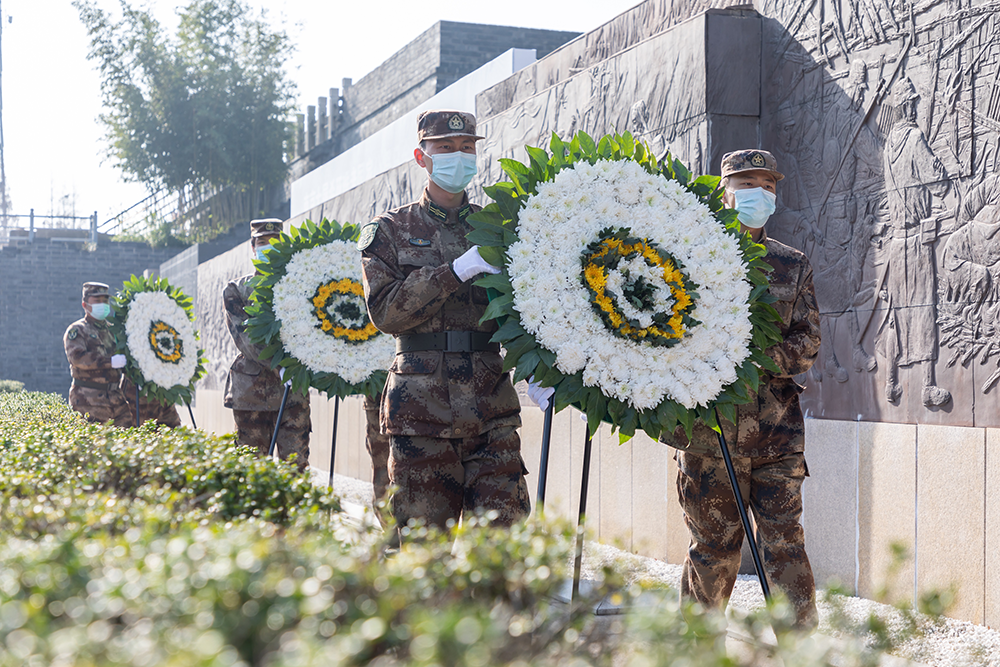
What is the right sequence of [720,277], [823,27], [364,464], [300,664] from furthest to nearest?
[364,464]
[823,27]
[720,277]
[300,664]

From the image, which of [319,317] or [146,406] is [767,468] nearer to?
[319,317]

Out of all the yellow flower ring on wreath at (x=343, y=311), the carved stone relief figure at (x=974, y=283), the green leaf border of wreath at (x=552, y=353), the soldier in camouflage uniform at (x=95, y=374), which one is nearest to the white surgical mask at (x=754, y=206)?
the green leaf border of wreath at (x=552, y=353)

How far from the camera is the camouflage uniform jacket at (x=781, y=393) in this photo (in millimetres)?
4070

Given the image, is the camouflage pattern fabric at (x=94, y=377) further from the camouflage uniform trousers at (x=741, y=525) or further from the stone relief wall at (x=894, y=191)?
the camouflage uniform trousers at (x=741, y=525)

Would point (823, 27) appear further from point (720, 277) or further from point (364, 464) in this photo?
point (364, 464)

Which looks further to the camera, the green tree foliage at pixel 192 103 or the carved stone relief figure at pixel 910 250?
the green tree foliage at pixel 192 103

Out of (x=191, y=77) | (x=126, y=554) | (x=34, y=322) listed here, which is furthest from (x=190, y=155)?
(x=126, y=554)

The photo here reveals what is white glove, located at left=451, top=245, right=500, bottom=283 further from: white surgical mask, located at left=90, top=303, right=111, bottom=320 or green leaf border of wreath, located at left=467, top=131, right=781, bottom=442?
white surgical mask, located at left=90, top=303, right=111, bottom=320

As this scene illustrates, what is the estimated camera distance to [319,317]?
22.6 feet

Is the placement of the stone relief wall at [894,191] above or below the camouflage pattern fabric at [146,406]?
above

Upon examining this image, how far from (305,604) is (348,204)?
37.6ft

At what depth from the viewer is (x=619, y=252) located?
3.78 m

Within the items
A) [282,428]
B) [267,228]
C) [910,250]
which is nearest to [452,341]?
[910,250]

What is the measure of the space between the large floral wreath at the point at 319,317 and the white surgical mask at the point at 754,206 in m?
3.09
